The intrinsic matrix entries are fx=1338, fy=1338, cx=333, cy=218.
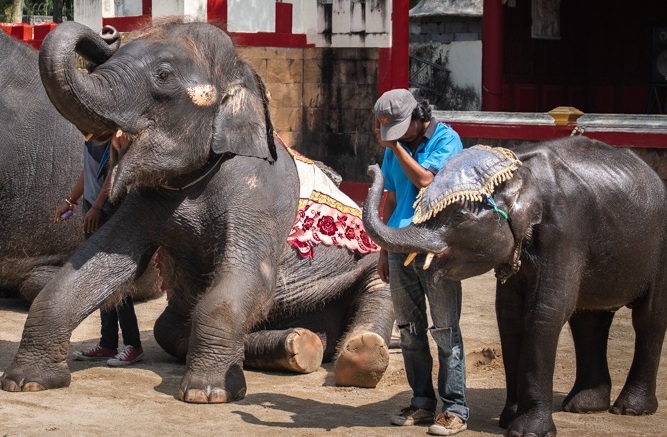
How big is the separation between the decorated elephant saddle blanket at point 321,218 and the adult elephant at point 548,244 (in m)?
1.85

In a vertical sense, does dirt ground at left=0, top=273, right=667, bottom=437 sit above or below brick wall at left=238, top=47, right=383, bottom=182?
below

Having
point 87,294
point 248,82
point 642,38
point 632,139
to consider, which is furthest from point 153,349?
point 642,38

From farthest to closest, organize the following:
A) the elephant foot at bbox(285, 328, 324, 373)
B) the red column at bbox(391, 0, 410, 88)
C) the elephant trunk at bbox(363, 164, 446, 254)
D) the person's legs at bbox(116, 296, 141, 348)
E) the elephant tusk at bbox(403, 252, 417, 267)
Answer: the red column at bbox(391, 0, 410, 88) → the person's legs at bbox(116, 296, 141, 348) → the elephant foot at bbox(285, 328, 324, 373) → the elephant tusk at bbox(403, 252, 417, 267) → the elephant trunk at bbox(363, 164, 446, 254)

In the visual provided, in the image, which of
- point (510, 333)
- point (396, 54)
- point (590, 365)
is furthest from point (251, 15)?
point (510, 333)

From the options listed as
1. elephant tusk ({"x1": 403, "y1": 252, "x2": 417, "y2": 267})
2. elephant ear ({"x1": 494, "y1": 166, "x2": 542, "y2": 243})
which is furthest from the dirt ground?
elephant ear ({"x1": 494, "y1": 166, "x2": 542, "y2": 243})

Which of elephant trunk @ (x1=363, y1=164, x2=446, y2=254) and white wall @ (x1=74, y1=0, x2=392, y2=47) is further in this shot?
white wall @ (x1=74, y1=0, x2=392, y2=47)

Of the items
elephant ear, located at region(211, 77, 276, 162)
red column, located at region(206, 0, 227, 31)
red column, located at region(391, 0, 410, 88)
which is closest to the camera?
elephant ear, located at region(211, 77, 276, 162)

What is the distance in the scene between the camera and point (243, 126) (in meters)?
6.97

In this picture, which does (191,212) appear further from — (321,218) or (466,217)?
(466,217)

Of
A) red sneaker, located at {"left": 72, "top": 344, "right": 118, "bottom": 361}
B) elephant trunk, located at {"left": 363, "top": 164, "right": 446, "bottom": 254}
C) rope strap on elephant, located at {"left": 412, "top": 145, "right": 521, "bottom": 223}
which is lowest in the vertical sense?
red sneaker, located at {"left": 72, "top": 344, "right": 118, "bottom": 361}

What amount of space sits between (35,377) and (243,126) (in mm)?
1656

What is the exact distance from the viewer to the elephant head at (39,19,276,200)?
21.3ft

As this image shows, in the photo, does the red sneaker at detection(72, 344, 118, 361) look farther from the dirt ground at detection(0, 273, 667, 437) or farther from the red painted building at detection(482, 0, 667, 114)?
the red painted building at detection(482, 0, 667, 114)

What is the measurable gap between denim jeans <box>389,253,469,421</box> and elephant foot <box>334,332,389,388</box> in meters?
0.67
